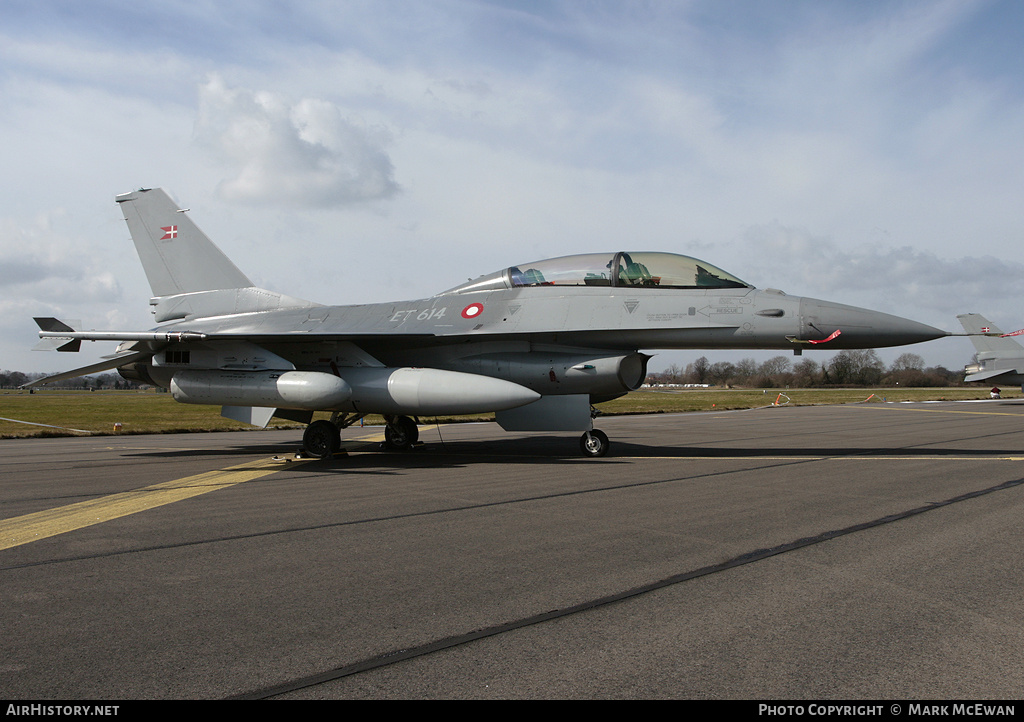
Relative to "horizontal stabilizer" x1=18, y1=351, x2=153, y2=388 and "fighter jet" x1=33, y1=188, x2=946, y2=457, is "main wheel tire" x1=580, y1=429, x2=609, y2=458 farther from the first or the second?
"horizontal stabilizer" x1=18, y1=351, x2=153, y2=388

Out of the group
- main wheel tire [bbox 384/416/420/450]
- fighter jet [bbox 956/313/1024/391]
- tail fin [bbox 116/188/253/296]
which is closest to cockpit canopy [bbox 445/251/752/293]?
main wheel tire [bbox 384/416/420/450]

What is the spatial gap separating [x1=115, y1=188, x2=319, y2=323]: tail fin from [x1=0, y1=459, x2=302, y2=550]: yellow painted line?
5309 millimetres

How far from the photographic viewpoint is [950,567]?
4.24 metres

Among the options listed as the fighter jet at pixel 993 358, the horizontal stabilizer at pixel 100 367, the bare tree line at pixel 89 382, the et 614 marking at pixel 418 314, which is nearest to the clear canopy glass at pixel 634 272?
the et 614 marking at pixel 418 314

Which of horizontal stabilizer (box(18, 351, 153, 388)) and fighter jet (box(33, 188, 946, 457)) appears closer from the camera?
fighter jet (box(33, 188, 946, 457))

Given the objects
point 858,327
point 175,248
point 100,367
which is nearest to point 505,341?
point 858,327

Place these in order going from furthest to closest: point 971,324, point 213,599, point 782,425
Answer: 1. point 971,324
2. point 782,425
3. point 213,599

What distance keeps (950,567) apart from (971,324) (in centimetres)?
4111

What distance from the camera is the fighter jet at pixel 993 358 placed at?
3562cm

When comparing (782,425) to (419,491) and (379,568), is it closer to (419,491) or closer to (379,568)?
(419,491)

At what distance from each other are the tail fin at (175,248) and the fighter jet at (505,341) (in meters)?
1.91

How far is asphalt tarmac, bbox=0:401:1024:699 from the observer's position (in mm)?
2650

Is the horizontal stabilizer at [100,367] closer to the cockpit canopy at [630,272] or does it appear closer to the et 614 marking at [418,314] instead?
the et 614 marking at [418,314]

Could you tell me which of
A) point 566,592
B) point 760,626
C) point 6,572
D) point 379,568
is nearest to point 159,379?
point 6,572
